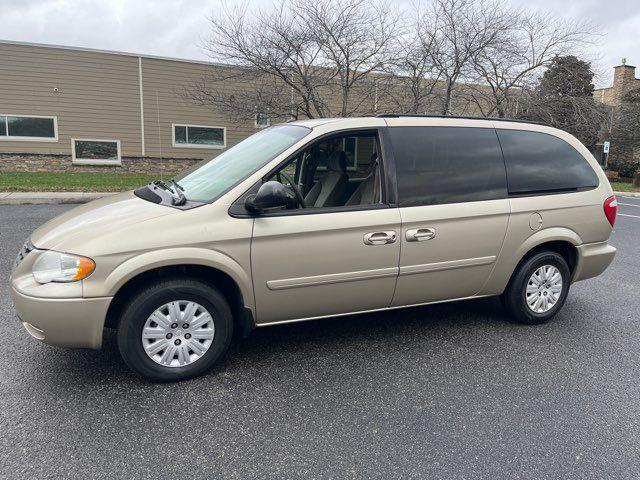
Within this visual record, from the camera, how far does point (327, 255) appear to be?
3.46 meters

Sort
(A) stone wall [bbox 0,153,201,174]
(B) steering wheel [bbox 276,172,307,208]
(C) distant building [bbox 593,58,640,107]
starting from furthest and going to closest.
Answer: (C) distant building [bbox 593,58,640,107]
(A) stone wall [bbox 0,153,201,174]
(B) steering wheel [bbox 276,172,307,208]

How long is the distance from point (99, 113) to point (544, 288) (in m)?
18.5

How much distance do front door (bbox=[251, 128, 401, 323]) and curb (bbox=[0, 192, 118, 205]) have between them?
917 centimetres

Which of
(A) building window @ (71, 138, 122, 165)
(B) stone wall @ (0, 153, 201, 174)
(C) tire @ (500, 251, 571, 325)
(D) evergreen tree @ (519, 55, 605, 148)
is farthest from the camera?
(A) building window @ (71, 138, 122, 165)

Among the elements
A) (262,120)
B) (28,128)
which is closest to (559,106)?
(262,120)

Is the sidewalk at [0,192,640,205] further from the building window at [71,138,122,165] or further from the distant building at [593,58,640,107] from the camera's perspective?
the distant building at [593,58,640,107]

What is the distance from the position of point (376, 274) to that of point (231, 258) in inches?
42.8

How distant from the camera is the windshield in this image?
349 centimetres

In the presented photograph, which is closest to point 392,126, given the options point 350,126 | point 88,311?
point 350,126

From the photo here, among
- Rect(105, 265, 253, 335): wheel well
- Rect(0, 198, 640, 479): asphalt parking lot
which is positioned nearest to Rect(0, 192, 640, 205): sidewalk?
Rect(0, 198, 640, 479): asphalt parking lot

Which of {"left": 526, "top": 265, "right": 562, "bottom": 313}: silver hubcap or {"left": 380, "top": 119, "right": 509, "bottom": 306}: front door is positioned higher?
{"left": 380, "top": 119, "right": 509, "bottom": 306}: front door

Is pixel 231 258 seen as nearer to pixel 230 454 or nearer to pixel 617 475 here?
pixel 230 454

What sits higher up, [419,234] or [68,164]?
[68,164]

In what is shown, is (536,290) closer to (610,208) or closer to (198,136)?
(610,208)
